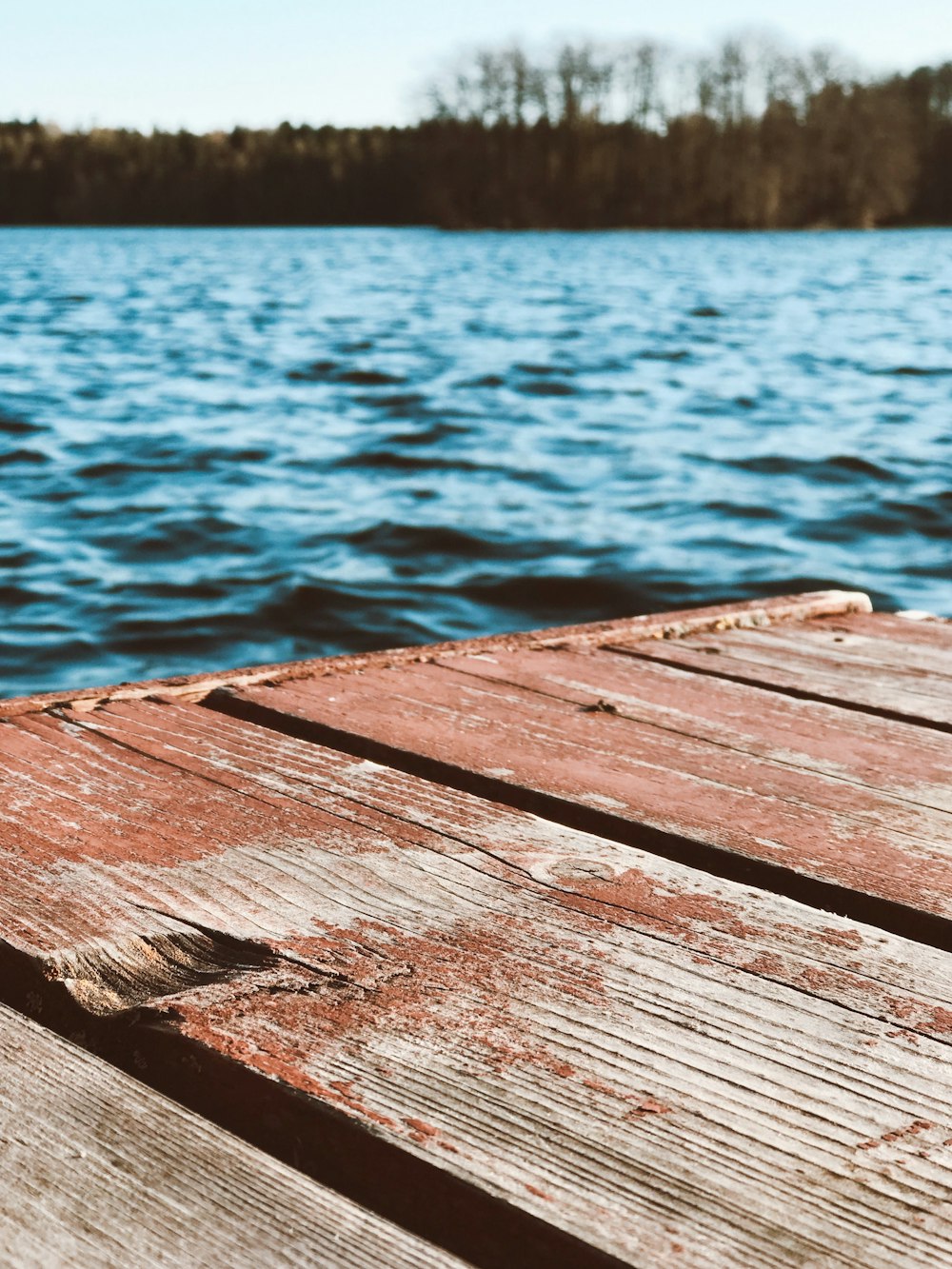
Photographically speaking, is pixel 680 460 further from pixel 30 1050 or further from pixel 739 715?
pixel 30 1050

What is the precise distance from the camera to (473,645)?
8.18ft

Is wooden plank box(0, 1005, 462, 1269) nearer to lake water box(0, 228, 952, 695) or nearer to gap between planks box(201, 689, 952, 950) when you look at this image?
gap between planks box(201, 689, 952, 950)

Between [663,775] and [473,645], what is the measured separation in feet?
2.48

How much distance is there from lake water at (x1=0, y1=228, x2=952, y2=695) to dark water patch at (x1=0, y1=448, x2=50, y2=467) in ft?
0.14

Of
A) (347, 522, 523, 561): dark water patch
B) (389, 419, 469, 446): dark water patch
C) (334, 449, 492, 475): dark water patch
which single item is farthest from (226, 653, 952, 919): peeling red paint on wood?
(389, 419, 469, 446): dark water patch

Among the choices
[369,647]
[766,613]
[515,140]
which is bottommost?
[369,647]

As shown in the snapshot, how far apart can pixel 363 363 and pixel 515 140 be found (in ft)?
147

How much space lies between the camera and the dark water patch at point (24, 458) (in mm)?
8719

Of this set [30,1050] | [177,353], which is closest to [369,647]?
[30,1050]

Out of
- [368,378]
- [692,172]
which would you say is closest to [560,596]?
[368,378]

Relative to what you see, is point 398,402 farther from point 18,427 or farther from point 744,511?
point 744,511

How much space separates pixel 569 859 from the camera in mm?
1450

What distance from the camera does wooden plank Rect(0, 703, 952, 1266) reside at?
2.90ft

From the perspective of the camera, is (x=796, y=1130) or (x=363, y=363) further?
(x=363, y=363)
